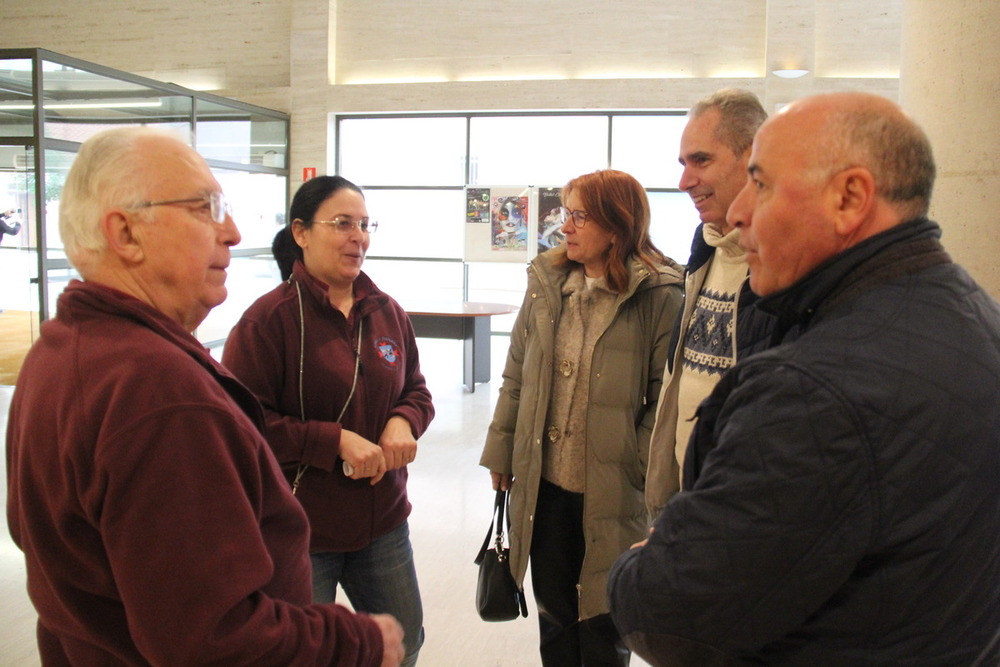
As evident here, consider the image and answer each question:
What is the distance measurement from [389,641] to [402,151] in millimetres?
11003

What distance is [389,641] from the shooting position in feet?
4.42

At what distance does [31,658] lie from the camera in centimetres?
305

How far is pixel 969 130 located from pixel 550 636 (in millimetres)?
2440

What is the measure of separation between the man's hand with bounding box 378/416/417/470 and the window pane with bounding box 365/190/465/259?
→ 9591 millimetres

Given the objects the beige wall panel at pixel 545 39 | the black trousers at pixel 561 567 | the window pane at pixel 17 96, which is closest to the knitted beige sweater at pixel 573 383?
the black trousers at pixel 561 567

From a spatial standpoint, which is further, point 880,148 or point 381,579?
point 381,579

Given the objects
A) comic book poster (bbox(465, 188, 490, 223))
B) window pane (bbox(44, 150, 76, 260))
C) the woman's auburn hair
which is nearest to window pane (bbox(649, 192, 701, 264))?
comic book poster (bbox(465, 188, 490, 223))

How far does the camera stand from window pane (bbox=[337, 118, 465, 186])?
11578 millimetres

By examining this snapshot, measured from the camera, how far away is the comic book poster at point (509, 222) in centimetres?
1059

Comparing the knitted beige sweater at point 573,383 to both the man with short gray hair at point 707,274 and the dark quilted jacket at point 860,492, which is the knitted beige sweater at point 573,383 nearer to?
the man with short gray hair at point 707,274

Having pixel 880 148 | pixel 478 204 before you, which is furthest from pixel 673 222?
pixel 880 148

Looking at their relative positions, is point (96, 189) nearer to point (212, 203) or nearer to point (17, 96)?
point (212, 203)

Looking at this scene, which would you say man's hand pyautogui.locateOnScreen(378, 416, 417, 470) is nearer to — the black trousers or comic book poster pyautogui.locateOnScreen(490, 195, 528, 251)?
the black trousers

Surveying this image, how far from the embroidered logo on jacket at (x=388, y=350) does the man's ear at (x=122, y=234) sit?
1104 mm
